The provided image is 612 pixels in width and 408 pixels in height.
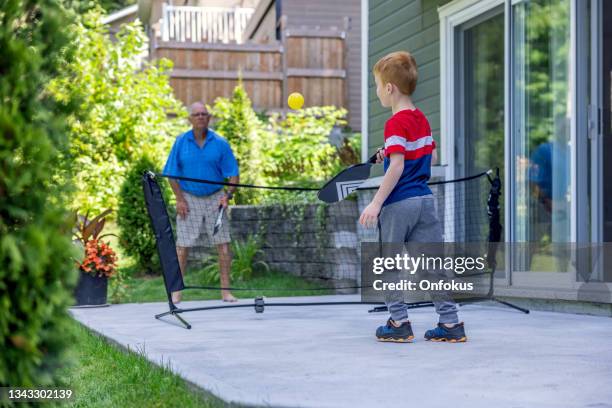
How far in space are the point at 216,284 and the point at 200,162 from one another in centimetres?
251

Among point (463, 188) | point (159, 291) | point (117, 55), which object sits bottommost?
point (159, 291)

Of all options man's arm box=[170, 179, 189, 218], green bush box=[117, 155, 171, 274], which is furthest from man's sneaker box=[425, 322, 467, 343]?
green bush box=[117, 155, 171, 274]

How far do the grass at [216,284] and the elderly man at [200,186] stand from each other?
2.32 feet

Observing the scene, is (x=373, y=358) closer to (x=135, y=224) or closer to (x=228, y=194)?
(x=228, y=194)

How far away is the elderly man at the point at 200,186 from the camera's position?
7.73 meters

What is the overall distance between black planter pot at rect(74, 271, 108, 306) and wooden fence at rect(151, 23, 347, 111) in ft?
32.0

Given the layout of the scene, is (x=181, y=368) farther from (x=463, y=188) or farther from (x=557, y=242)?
(x=463, y=188)

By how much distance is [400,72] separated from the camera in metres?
4.95

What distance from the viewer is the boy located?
486 cm

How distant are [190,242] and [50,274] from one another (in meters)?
5.26

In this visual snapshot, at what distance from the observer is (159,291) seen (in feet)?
30.7

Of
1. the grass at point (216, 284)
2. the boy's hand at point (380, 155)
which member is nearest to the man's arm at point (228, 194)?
the grass at point (216, 284)

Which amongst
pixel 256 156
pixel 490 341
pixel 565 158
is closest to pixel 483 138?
pixel 565 158

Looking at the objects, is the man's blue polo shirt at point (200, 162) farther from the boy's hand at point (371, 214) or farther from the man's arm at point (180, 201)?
the boy's hand at point (371, 214)
